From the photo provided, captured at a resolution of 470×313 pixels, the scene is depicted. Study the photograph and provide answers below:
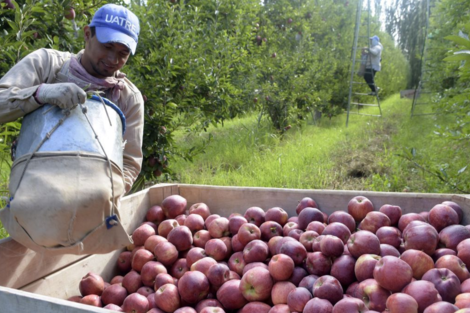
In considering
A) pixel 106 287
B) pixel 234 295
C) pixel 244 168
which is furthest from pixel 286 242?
pixel 244 168

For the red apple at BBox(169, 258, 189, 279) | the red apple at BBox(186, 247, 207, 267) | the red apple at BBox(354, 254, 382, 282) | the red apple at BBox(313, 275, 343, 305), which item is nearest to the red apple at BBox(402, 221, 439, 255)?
the red apple at BBox(354, 254, 382, 282)

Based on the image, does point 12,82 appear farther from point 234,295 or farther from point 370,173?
point 370,173

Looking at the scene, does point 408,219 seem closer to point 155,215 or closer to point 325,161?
point 155,215

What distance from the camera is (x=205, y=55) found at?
5051 mm

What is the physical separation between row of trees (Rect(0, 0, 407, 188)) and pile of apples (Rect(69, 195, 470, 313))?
135 centimetres

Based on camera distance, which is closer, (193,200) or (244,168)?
(193,200)

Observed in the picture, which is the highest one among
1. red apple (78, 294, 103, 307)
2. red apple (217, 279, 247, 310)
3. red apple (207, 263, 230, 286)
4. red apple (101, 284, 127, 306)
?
red apple (207, 263, 230, 286)

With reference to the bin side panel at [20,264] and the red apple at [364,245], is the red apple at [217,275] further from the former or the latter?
the bin side panel at [20,264]

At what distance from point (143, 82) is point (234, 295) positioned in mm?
2784

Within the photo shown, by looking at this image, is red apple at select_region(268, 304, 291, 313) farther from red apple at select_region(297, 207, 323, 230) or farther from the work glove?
the work glove

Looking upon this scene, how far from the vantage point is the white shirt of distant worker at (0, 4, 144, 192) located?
1.65 metres

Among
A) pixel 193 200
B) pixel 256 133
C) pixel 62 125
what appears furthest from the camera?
pixel 256 133

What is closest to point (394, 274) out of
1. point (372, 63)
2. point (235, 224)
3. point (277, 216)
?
point (277, 216)

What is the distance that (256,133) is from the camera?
7098mm
